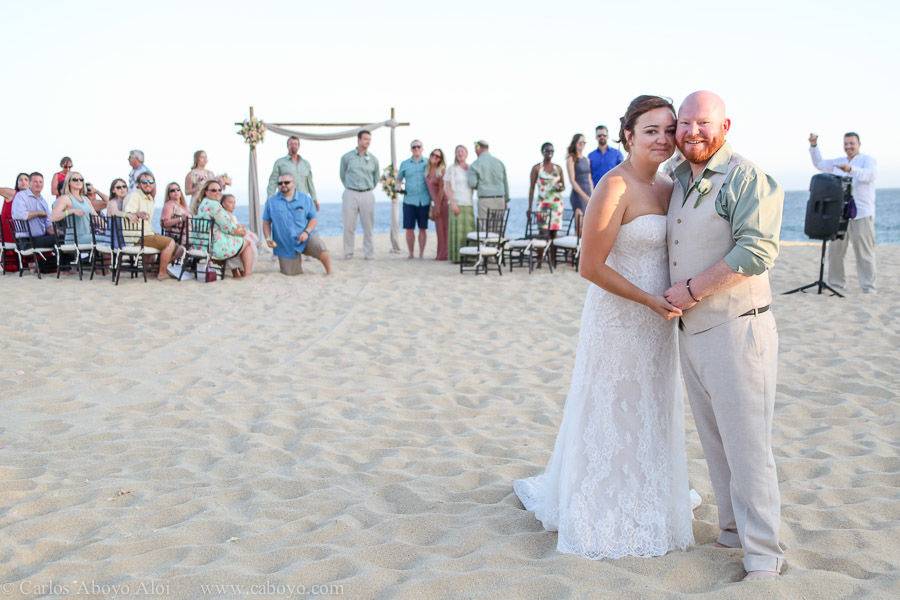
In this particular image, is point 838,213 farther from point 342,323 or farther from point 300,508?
point 300,508

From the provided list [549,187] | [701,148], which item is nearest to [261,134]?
[549,187]

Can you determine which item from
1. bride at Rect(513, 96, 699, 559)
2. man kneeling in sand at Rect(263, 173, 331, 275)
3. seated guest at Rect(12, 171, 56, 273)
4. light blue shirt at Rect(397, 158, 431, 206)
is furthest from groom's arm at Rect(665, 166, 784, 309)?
light blue shirt at Rect(397, 158, 431, 206)

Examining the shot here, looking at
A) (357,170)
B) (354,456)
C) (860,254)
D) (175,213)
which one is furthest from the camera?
(357,170)

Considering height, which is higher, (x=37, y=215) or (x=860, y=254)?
(x=37, y=215)

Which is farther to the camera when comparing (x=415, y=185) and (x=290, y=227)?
(x=415, y=185)

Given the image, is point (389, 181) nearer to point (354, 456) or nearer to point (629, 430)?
point (354, 456)

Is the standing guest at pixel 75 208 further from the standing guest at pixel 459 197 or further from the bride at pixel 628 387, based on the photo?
the bride at pixel 628 387

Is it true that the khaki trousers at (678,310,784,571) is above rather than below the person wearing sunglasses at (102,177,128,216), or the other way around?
below

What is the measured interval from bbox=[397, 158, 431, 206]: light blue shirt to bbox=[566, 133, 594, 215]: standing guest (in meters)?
2.87

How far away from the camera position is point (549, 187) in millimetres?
12828

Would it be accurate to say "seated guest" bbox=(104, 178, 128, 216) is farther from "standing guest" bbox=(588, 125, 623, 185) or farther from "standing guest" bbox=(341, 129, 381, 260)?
"standing guest" bbox=(588, 125, 623, 185)

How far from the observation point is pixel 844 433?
4719mm

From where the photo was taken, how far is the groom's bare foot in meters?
2.85

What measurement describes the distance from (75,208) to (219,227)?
2.14m
